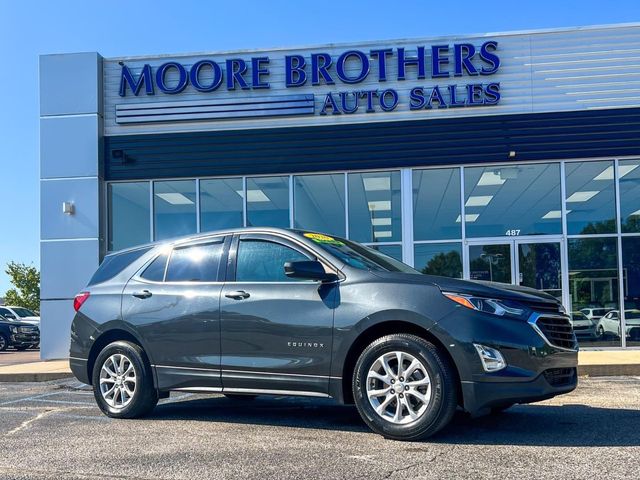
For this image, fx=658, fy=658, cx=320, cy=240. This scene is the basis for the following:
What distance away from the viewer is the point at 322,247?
581 cm

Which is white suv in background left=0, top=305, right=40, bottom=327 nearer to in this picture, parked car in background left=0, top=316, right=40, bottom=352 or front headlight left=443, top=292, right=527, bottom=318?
parked car in background left=0, top=316, right=40, bottom=352

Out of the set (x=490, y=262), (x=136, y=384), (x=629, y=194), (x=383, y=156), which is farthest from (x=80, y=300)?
(x=629, y=194)

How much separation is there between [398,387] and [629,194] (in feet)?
35.3

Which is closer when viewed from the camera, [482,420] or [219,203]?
[482,420]

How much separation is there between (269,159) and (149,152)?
2759 millimetres

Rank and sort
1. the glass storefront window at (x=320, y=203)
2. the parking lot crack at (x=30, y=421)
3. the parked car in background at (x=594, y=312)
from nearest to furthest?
the parking lot crack at (x=30, y=421) < the parked car in background at (x=594, y=312) < the glass storefront window at (x=320, y=203)

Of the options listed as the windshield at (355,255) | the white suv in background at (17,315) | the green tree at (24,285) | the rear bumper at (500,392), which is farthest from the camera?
the green tree at (24,285)

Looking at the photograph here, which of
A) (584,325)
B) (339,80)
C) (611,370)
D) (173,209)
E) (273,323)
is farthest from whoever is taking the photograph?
(173,209)

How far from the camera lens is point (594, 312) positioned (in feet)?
44.8

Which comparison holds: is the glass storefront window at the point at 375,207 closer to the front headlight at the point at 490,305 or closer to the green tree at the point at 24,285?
the front headlight at the point at 490,305

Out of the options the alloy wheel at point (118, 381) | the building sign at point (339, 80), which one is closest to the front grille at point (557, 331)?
the alloy wheel at point (118, 381)

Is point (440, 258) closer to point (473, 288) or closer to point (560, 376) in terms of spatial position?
point (560, 376)

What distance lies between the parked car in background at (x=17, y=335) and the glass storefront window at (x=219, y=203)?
36.2 ft

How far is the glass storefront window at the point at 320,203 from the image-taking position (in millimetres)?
14445
